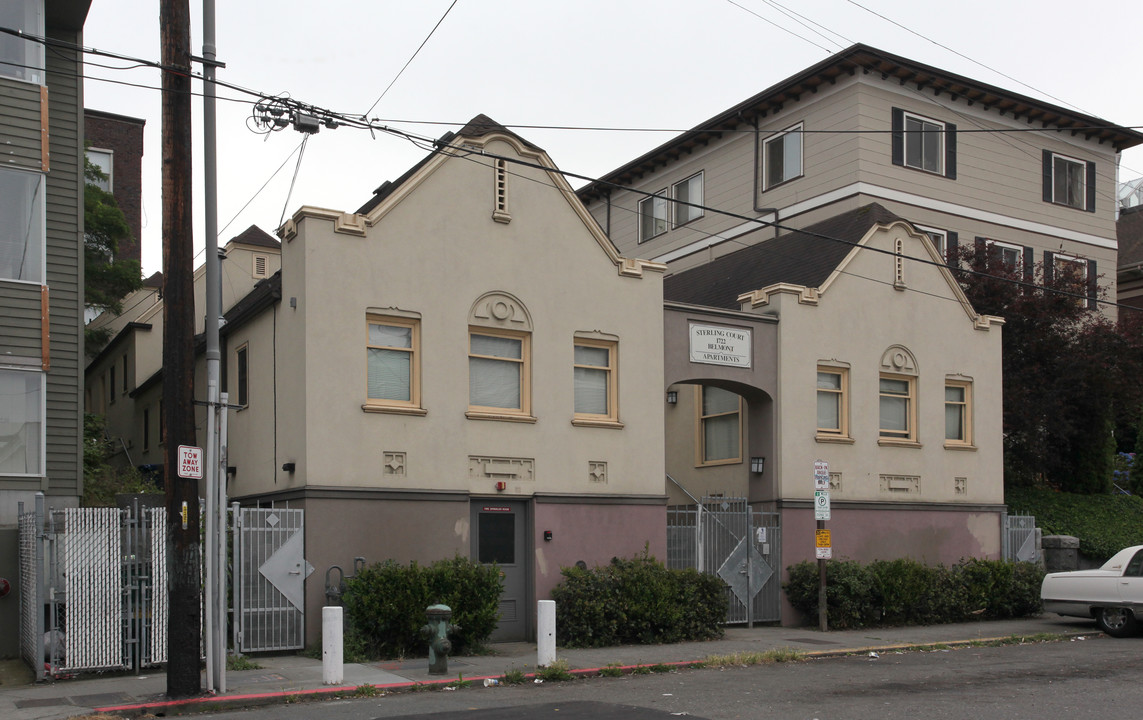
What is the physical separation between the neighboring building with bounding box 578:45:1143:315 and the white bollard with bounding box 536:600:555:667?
711 inches

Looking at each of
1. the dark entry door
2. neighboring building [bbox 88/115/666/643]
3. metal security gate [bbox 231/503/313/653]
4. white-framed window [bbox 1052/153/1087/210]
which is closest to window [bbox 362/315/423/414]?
neighboring building [bbox 88/115/666/643]

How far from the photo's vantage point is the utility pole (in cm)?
1230

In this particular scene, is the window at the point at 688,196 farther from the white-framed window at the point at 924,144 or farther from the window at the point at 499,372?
the window at the point at 499,372

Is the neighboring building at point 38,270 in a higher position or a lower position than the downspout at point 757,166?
lower

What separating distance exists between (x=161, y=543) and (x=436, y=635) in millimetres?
3766

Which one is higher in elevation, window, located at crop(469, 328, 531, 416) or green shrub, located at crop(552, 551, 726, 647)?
window, located at crop(469, 328, 531, 416)

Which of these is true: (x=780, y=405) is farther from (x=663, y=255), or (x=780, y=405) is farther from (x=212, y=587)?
(x=663, y=255)

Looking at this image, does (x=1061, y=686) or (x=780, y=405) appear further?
(x=780, y=405)

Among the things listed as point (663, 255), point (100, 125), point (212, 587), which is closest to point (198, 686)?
point (212, 587)

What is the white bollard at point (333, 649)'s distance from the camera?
13.2m

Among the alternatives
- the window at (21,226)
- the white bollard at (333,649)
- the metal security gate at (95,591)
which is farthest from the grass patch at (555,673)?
the window at (21,226)

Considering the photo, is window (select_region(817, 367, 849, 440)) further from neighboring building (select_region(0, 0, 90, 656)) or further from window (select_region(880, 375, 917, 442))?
neighboring building (select_region(0, 0, 90, 656))

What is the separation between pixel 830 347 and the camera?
71.5 feet

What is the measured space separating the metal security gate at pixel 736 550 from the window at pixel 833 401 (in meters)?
2.32
